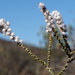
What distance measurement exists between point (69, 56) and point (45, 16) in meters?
0.47

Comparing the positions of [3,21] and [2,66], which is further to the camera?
[2,66]

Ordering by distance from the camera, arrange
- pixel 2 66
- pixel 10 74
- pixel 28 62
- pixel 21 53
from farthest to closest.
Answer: pixel 21 53
pixel 28 62
pixel 2 66
pixel 10 74

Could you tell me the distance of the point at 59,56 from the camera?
16250mm

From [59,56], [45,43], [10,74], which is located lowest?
[10,74]

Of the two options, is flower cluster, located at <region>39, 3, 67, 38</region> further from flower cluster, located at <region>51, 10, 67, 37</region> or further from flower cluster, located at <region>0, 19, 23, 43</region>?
flower cluster, located at <region>0, 19, 23, 43</region>

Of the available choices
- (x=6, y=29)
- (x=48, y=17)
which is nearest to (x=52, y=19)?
(x=48, y=17)

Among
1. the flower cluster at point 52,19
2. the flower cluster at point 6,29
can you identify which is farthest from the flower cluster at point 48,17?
the flower cluster at point 6,29

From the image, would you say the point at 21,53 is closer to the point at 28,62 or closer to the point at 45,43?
the point at 28,62

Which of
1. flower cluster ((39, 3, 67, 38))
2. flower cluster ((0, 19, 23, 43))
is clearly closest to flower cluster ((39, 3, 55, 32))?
flower cluster ((39, 3, 67, 38))

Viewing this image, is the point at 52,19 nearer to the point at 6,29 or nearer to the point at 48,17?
the point at 48,17

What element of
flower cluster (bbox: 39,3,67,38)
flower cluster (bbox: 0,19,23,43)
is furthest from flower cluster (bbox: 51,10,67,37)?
flower cluster (bbox: 0,19,23,43)

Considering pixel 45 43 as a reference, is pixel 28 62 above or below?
below

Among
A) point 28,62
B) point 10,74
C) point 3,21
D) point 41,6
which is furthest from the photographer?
point 28,62

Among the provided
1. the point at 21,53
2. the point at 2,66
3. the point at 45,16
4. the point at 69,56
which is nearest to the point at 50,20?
the point at 45,16
